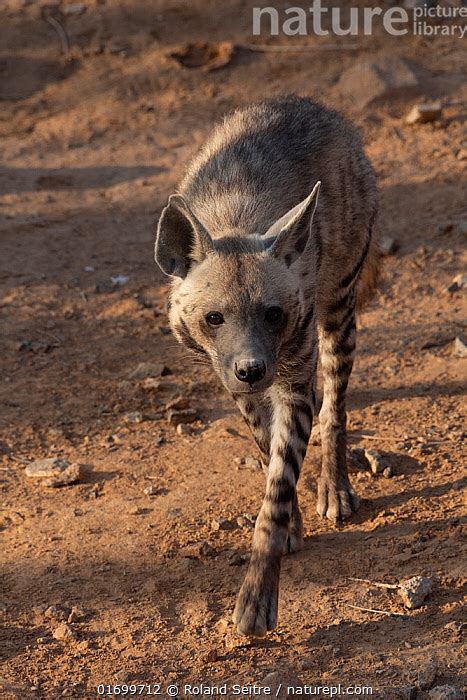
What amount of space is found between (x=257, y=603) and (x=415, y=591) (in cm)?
71

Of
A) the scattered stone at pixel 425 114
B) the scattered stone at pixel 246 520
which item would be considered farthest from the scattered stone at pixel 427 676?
the scattered stone at pixel 425 114

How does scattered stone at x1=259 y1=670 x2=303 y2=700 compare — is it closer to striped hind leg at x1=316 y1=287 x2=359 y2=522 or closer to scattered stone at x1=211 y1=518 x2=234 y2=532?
scattered stone at x1=211 y1=518 x2=234 y2=532

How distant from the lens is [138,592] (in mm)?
4793

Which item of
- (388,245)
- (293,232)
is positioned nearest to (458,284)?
(388,245)

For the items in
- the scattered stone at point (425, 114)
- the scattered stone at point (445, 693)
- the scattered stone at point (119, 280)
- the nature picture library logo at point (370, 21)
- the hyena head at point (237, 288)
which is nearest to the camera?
the scattered stone at point (445, 693)

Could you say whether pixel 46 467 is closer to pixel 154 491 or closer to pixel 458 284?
pixel 154 491

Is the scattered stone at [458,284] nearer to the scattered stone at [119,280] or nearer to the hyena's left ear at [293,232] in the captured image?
the scattered stone at [119,280]

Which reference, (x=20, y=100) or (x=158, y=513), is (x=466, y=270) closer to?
(x=158, y=513)

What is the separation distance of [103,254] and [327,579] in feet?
14.2

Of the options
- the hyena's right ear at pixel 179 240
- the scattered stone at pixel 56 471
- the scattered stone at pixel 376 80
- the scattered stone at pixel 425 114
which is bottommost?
the scattered stone at pixel 56 471

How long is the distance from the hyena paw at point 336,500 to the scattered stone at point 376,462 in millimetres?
286

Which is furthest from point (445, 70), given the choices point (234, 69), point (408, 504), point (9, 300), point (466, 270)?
point (408, 504)

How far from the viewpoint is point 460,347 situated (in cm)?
670

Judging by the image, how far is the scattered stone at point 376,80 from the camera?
Result: 393 inches
